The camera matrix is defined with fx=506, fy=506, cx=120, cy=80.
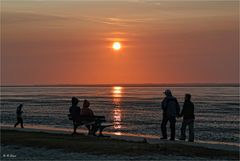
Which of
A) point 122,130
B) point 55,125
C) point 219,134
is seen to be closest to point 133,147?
point 219,134

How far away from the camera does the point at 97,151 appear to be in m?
15.1

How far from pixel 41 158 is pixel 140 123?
885 inches

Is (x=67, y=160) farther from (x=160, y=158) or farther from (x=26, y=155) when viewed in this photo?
(x=160, y=158)

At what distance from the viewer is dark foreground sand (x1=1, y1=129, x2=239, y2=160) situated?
14.2 meters

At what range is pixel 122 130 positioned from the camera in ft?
103

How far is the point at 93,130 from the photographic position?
70.0 feet

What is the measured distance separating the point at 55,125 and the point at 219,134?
1168 cm

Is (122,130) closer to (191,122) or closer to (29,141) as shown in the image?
(191,122)

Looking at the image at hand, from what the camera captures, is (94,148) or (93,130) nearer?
(94,148)

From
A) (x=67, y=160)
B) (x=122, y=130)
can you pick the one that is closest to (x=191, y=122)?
(x=67, y=160)

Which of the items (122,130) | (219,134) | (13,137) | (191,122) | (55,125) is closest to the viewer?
(13,137)

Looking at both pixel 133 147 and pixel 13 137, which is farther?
pixel 13 137

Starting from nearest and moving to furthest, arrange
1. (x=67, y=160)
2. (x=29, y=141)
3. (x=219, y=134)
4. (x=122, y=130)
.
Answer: (x=67, y=160) → (x=29, y=141) → (x=219, y=134) → (x=122, y=130)

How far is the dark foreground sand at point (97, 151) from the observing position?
561 inches
